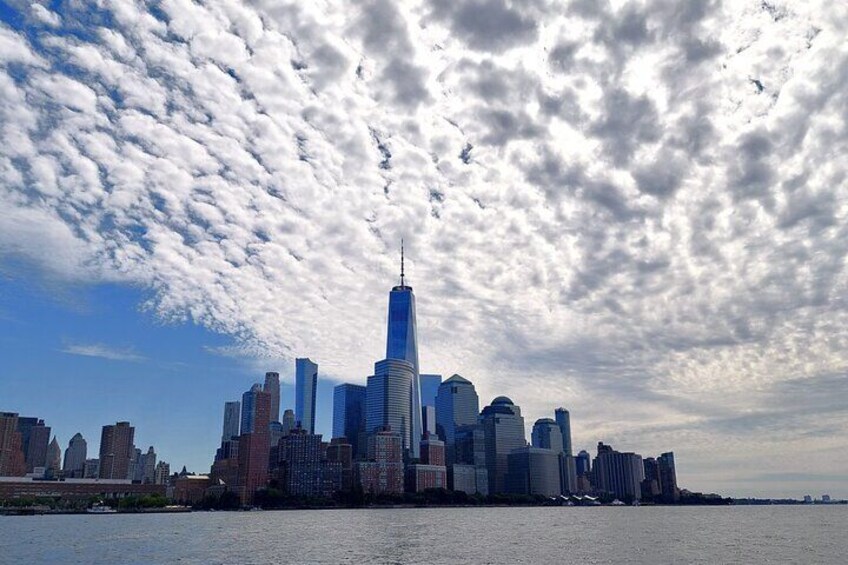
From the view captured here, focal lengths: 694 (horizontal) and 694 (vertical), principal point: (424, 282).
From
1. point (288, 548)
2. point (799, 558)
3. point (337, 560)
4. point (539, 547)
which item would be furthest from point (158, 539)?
point (799, 558)

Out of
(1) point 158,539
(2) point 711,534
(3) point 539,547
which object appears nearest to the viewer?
(3) point 539,547

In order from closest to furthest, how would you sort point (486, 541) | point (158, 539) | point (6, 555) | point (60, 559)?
1. point (60, 559)
2. point (6, 555)
3. point (486, 541)
4. point (158, 539)

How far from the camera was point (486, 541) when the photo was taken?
134750 mm

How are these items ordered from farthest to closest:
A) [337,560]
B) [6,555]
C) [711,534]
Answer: [711,534]
[6,555]
[337,560]

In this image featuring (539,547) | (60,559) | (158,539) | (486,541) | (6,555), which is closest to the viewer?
(60,559)

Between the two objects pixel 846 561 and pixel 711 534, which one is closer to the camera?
pixel 846 561

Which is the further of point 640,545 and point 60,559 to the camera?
point 640,545

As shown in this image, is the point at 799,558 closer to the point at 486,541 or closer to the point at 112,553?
the point at 486,541

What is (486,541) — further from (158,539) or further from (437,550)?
(158,539)

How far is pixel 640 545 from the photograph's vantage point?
412ft

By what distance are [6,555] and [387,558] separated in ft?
212

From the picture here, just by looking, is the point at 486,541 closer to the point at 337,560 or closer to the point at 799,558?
the point at 337,560

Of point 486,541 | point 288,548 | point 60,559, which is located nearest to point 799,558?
point 486,541

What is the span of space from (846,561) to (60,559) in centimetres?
11919
